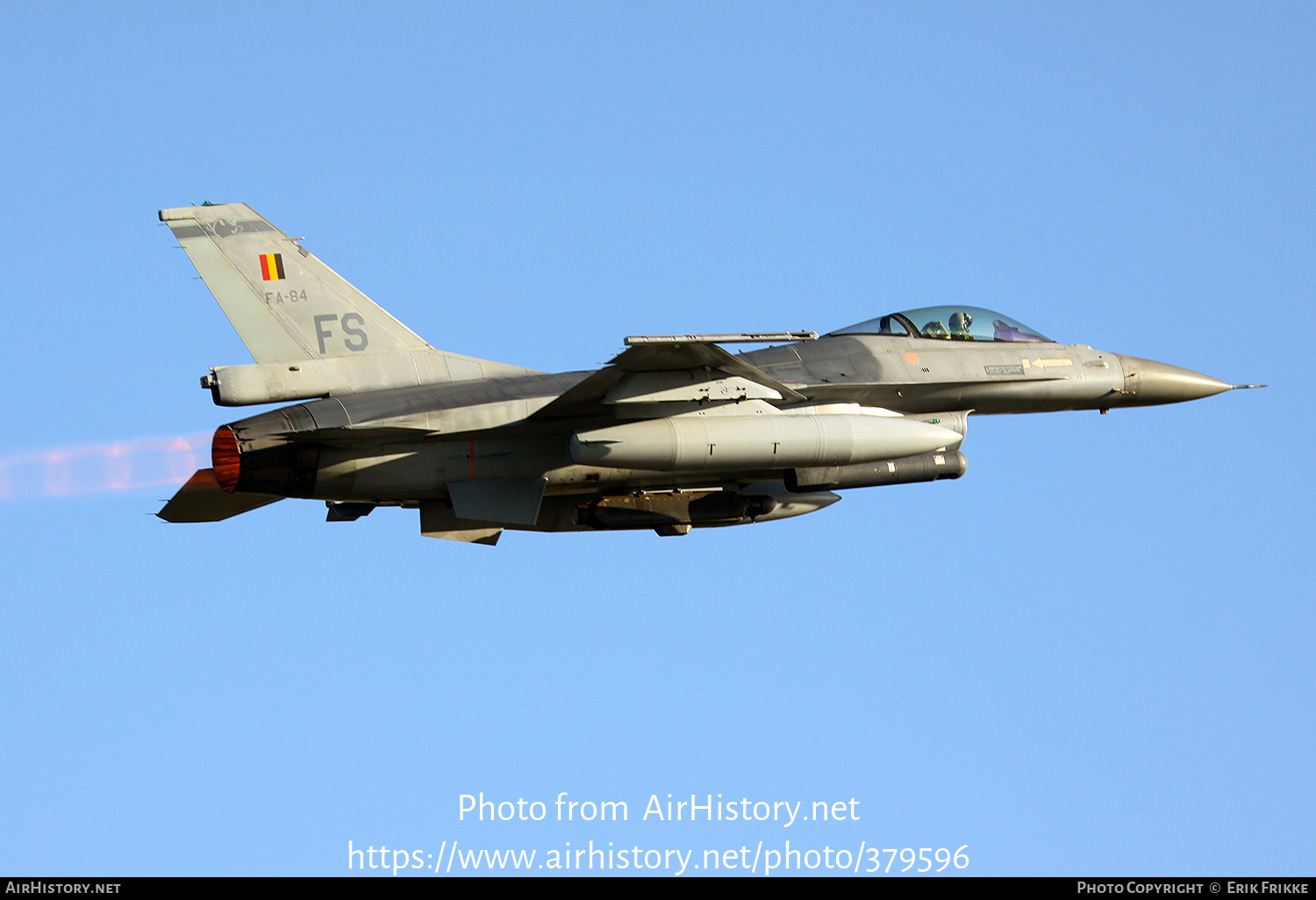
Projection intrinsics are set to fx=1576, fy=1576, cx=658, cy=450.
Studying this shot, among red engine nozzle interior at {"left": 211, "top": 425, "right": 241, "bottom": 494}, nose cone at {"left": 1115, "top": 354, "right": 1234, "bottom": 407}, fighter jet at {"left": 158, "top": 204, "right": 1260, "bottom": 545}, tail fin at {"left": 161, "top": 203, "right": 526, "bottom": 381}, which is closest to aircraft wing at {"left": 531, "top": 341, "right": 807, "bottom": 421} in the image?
fighter jet at {"left": 158, "top": 204, "right": 1260, "bottom": 545}

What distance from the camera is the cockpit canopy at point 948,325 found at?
1809 cm

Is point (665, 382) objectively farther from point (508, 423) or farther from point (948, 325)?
point (948, 325)

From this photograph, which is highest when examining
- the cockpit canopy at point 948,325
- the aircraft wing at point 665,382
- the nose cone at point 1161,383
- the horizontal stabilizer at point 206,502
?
the cockpit canopy at point 948,325

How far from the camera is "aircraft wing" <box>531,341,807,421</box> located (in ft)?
48.5

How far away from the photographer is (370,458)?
1534 cm

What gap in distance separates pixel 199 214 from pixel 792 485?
21.6ft

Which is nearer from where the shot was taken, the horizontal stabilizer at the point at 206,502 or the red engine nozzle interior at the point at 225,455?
the red engine nozzle interior at the point at 225,455

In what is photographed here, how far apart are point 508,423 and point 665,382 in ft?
5.30

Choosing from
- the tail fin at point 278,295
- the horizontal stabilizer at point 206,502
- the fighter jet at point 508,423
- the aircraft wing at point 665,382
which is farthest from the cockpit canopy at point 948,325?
the horizontal stabilizer at point 206,502

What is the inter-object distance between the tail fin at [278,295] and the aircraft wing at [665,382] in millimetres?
1467

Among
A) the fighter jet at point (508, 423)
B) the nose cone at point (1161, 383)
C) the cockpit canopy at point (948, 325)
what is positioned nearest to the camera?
the fighter jet at point (508, 423)

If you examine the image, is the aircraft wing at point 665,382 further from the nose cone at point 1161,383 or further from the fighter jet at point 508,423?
the nose cone at point 1161,383

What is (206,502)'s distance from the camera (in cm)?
1636
